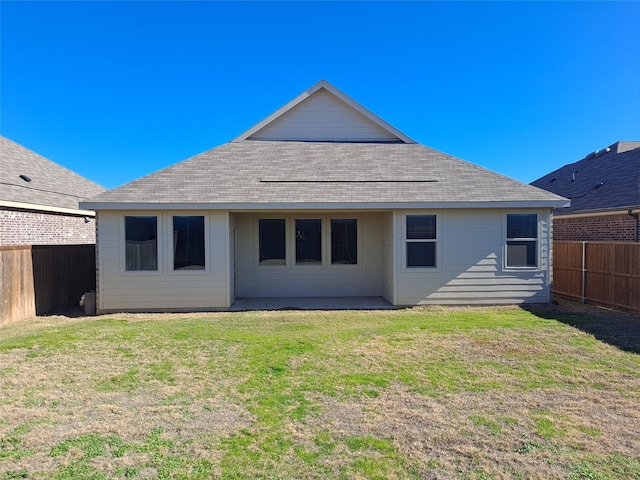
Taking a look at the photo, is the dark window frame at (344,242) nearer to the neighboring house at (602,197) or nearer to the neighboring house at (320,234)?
the neighboring house at (320,234)

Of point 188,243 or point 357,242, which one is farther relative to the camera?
point 357,242

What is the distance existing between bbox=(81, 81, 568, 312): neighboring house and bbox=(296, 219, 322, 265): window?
29 mm

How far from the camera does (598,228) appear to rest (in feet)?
41.0

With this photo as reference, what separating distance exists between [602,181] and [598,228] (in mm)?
2935


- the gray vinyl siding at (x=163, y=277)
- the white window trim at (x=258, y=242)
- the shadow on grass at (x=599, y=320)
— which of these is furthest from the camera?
the white window trim at (x=258, y=242)

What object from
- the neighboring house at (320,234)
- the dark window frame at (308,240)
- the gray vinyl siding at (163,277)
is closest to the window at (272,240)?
the neighboring house at (320,234)

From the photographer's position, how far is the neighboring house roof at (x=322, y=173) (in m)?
9.44

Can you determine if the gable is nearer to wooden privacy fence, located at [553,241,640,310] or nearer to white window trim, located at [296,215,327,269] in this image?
white window trim, located at [296,215,327,269]

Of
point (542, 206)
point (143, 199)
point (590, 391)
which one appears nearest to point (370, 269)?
point (542, 206)

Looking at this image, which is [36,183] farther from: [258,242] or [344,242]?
[344,242]

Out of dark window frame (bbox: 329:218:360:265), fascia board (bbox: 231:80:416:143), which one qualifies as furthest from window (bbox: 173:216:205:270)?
fascia board (bbox: 231:80:416:143)

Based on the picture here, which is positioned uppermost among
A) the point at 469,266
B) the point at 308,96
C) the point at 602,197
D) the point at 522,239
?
the point at 308,96

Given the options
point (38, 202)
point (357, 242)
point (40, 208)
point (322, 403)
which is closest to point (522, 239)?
point (357, 242)

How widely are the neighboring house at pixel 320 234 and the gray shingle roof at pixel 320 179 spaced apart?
48 mm
